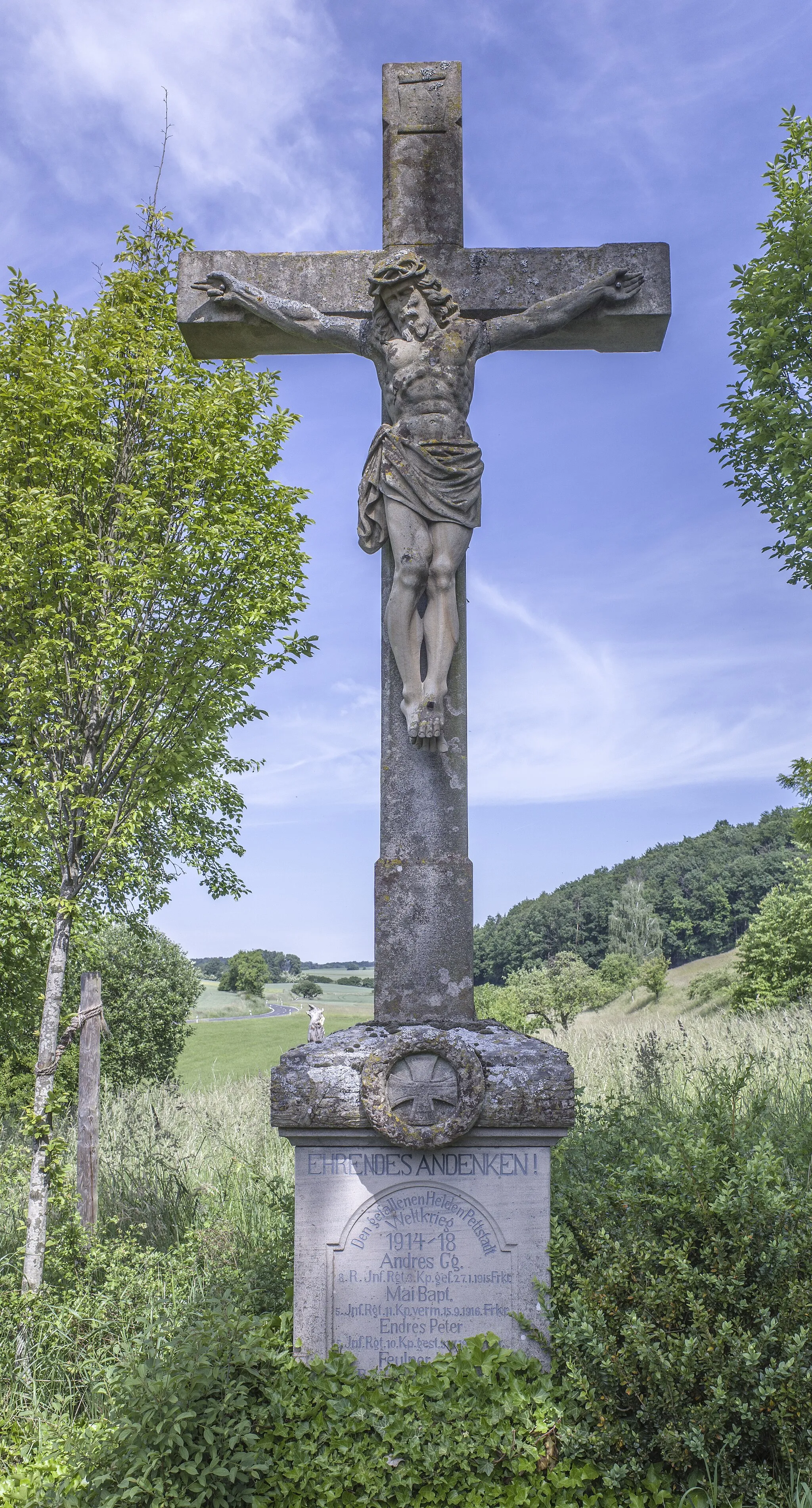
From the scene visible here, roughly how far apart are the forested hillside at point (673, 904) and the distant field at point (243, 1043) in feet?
81.9

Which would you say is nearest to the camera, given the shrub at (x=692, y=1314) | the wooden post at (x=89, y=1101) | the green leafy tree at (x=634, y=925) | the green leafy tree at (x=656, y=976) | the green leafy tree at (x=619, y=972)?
the shrub at (x=692, y=1314)

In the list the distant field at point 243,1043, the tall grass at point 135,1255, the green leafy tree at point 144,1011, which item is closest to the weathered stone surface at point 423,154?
the tall grass at point 135,1255

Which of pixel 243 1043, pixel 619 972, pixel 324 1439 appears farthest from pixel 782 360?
pixel 619 972

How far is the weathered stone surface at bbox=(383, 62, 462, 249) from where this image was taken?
4996 millimetres

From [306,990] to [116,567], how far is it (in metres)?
22.1

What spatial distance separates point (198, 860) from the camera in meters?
9.89

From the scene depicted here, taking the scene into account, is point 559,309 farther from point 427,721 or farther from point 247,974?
point 247,974

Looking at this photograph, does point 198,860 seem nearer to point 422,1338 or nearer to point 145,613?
point 145,613

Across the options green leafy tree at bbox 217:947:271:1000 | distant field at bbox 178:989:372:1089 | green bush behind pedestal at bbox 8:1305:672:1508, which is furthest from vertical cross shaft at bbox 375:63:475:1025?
green leafy tree at bbox 217:947:271:1000

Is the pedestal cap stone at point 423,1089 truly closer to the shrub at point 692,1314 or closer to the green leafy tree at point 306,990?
the shrub at point 692,1314

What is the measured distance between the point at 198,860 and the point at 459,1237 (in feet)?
21.2

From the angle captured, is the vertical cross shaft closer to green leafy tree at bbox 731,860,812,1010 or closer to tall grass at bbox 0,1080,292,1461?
tall grass at bbox 0,1080,292,1461

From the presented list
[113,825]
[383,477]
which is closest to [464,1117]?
[383,477]

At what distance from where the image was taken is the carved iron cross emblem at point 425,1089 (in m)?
3.86
